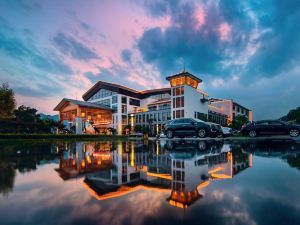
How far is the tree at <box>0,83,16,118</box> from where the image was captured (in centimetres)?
3884

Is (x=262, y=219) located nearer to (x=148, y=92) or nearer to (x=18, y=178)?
(x=18, y=178)

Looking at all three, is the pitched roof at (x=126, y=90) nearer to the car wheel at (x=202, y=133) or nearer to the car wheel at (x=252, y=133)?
the car wheel at (x=252, y=133)

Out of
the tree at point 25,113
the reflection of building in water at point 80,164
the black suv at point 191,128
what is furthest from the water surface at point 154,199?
the tree at point 25,113

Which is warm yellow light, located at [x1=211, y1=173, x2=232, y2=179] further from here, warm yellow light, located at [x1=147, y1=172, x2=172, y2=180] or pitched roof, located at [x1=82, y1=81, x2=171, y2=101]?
pitched roof, located at [x1=82, y1=81, x2=171, y2=101]

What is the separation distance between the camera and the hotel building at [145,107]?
50062mm

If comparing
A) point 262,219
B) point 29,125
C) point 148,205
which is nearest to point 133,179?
point 148,205

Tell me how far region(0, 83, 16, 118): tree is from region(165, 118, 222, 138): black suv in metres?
38.9

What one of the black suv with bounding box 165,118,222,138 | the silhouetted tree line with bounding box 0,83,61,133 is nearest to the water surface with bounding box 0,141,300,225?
the black suv with bounding box 165,118,222,138

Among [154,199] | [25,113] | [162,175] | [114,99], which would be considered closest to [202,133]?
[162,175]

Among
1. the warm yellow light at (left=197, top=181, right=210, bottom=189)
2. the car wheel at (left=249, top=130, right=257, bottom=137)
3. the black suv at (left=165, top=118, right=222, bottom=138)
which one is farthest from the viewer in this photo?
the car wheel at (left=249, top=130, right=257, bottom=137)

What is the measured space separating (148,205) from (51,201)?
4.19ft

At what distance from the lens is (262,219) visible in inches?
69.1

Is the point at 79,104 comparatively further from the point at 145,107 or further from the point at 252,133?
the point at 252,133

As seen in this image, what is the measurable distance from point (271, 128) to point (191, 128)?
680cm
